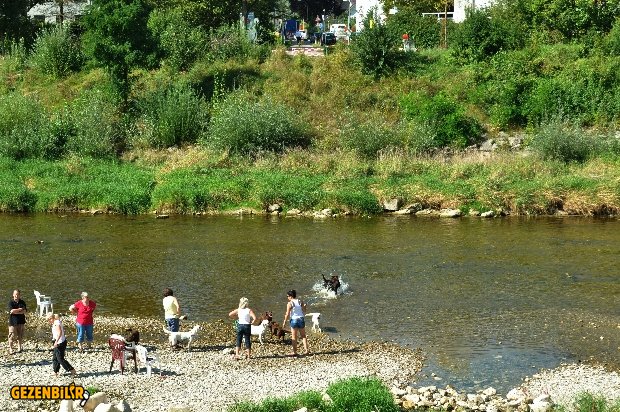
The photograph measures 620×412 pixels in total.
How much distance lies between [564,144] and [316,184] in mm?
13565

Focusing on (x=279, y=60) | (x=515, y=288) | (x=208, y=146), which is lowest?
(x=515, y=288)

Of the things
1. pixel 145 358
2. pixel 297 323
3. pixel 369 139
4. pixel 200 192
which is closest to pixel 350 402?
pixel 297 323

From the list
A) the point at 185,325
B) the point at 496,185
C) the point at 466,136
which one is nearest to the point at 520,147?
the point at 466,136

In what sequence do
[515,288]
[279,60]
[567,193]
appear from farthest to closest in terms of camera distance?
[279,60] < [567,193] < [515,288]

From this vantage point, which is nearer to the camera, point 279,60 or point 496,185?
point 496,185

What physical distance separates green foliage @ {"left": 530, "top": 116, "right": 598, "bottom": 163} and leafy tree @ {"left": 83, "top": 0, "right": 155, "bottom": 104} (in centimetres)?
2428

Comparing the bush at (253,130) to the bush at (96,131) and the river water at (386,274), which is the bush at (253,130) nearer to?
the bush at (96,131)

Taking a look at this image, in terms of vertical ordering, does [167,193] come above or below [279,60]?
below

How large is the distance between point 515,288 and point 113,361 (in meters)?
15.4

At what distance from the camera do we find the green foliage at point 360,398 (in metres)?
20.4

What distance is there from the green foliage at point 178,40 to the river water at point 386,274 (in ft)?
68.5

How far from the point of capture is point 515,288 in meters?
33.3

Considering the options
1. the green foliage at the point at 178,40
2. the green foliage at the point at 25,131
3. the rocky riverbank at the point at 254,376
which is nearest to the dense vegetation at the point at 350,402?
the rocky riverbank at the point at 254,376

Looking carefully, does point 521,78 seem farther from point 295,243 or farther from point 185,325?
point 185,325
